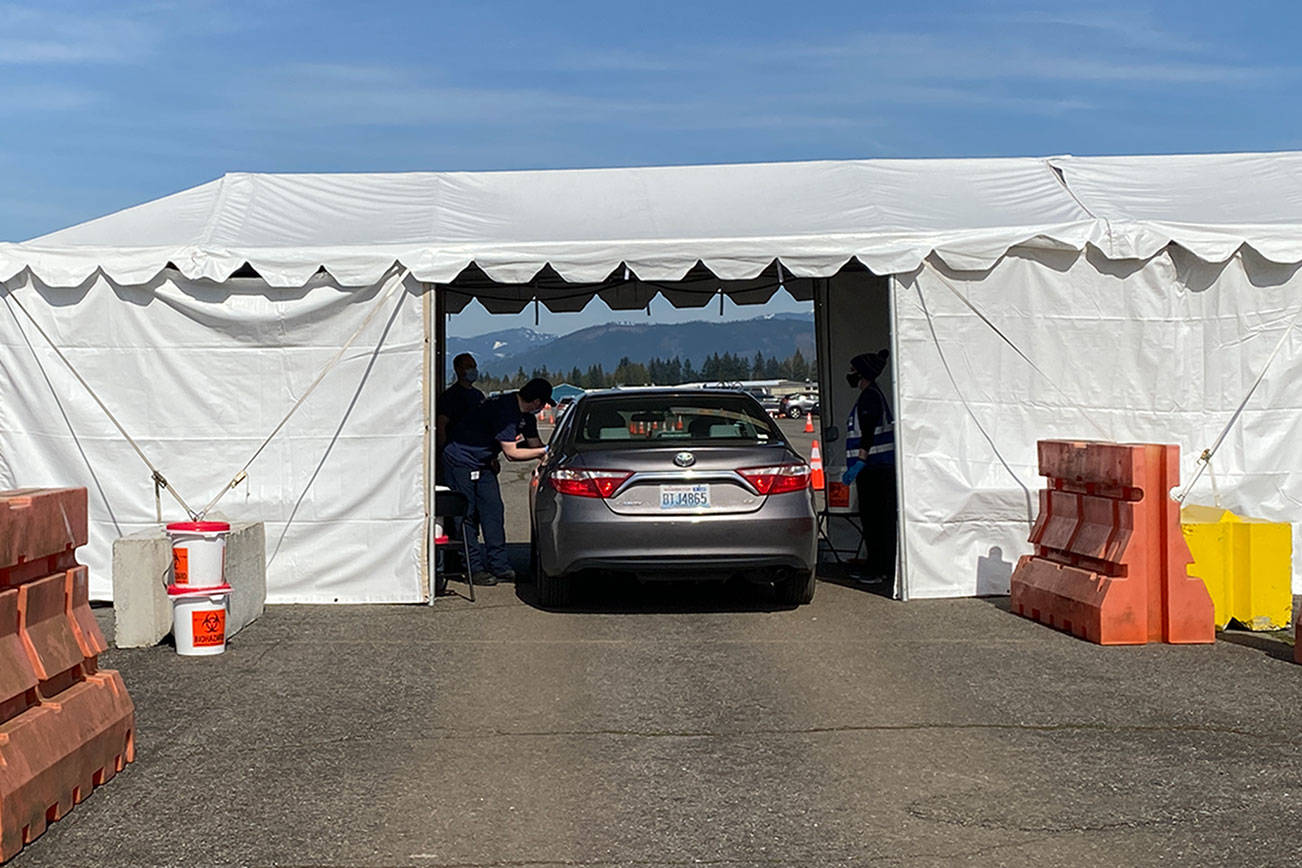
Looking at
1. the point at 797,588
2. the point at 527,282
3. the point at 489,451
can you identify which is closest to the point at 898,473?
the point at 797,588

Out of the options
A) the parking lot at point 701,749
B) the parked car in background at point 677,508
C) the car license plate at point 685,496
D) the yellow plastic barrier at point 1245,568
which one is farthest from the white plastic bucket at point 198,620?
the yellow plastic barrier at point 1245,568

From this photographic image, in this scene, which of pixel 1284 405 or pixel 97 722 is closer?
pixel 97 722

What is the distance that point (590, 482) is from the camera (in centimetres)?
1006

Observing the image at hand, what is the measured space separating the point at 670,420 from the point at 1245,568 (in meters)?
4.08

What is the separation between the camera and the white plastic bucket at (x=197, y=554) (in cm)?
919

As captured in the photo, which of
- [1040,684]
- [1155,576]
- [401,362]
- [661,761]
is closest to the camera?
[661,761]

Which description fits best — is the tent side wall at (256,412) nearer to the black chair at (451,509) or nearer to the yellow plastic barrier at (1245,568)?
the black chair at (451,509)

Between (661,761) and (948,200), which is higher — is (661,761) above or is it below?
below

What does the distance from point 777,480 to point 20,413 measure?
6.23 m

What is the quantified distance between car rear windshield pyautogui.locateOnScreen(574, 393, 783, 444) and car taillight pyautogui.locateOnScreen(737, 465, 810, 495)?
421 millimetres

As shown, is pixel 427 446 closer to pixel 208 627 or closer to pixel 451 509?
pixel 451 509

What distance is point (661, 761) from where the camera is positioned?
6332mm

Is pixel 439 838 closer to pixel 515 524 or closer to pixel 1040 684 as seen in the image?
pixel 1040 684

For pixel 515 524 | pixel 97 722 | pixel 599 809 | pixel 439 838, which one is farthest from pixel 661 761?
pixel 515 524
